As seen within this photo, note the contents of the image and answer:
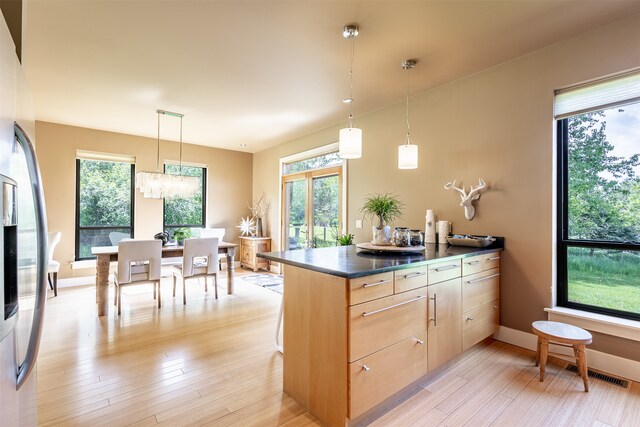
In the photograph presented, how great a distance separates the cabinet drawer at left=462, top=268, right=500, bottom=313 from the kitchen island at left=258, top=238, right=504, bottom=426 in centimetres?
12

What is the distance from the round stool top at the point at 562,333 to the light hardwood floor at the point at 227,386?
0.36 m

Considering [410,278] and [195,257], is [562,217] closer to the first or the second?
[410,278]

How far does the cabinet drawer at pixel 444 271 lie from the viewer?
2.20 m

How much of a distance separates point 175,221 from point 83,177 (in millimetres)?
1700

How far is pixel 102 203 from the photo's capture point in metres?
5.45

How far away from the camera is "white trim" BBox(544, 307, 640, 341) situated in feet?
7.37

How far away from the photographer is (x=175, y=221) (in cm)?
621

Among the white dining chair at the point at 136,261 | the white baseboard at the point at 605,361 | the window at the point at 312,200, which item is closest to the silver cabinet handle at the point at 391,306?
the white baseboard at the point at 605,361

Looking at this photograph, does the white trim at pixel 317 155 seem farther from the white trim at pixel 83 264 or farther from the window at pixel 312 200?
the white trim at pixel 83 264

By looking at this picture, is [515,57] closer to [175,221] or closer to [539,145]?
[539,145]

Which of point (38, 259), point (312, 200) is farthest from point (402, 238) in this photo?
point (312, 200)

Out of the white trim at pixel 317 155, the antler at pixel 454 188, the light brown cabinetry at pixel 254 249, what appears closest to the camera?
→ the antler at pixel 454 188

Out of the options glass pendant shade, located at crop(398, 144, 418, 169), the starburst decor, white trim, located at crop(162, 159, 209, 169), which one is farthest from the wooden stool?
white trim, located at crop(162, 159, 209, 169)

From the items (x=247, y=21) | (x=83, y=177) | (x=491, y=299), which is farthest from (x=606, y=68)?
(x=83, y=177)
